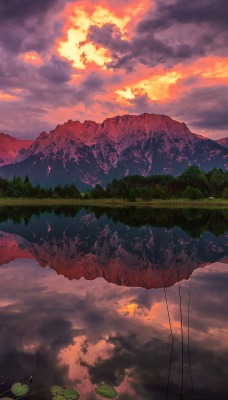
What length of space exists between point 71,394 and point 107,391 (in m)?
1.17

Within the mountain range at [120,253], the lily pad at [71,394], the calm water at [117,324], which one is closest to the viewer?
the lily pad at [71,394]

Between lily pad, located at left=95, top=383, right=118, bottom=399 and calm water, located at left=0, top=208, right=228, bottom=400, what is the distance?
1.20 ft

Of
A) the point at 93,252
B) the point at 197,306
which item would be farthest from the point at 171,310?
the point at 93,252

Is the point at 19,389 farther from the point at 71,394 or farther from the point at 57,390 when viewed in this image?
the point at 71,394

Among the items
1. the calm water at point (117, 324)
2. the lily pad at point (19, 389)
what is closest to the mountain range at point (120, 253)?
the calm water at point (117, 324)

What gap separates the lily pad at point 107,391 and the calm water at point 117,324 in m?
0.37

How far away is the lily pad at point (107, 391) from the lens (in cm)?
1162

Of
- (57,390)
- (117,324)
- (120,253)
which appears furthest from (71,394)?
(120,253)

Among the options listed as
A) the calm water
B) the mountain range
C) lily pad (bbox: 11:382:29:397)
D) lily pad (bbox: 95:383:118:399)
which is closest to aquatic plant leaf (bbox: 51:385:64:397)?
the calm water

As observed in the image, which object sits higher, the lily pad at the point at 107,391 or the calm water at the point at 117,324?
the lily pad at the point at 107,391

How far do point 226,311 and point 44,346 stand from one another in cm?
1104

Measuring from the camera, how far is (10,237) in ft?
185

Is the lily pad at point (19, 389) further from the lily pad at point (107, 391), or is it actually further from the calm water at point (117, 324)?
the lily pad at point (107, 391)

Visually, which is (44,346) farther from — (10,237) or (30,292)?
(10,237)
